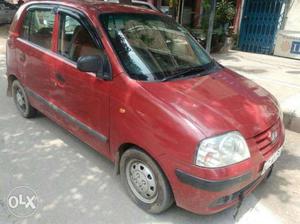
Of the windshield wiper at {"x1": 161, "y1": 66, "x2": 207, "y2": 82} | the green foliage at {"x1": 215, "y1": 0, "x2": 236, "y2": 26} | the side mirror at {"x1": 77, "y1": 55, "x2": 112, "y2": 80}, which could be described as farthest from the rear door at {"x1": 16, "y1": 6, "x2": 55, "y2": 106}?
the green foliage at {"x1": 215, "y1": 0, "x2": 236, "y2": 26}

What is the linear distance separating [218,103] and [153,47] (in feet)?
3.13

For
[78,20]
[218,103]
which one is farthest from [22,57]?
[218,103]

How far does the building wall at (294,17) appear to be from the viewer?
33.8ft

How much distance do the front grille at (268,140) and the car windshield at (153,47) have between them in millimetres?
916

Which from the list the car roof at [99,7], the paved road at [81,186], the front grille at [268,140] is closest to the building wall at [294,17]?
the paved road at [81,186]

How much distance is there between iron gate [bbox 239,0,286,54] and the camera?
34.6ft

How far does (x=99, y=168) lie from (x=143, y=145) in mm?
1086

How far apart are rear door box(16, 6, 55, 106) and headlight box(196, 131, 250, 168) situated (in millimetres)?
2146

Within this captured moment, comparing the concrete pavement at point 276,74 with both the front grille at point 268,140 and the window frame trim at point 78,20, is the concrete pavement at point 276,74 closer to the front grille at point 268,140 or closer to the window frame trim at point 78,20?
the front grille at point 268,140

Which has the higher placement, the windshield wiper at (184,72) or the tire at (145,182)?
the windshield wiper at (184,72)

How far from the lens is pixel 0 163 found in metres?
3.54

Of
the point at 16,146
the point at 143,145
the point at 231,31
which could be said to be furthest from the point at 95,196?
the point at 231,31

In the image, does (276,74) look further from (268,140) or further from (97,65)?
(97,65)

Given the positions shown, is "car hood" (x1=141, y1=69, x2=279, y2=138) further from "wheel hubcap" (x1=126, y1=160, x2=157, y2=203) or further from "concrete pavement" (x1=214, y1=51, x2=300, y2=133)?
"concrete pavement" (x1=214, y1=51, x2=300, y2=133)
